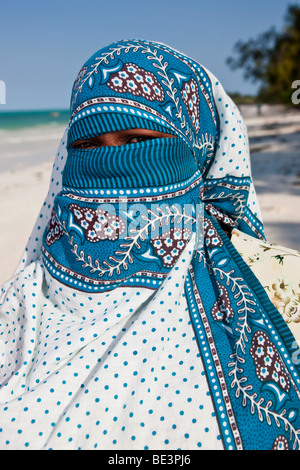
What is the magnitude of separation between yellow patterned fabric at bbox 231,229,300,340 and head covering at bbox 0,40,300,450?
15cm

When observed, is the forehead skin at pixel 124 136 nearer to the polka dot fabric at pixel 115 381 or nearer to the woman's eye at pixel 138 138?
the woman's eye at pixel 138 138

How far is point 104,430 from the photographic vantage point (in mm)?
1138

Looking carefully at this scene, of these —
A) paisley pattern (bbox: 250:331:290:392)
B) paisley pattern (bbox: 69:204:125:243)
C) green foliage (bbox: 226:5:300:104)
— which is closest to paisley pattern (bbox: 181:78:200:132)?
paisley pattern (bbox: 69:204:125:243)

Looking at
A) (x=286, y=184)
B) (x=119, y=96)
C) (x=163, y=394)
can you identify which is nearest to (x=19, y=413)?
(x=163, y=394)

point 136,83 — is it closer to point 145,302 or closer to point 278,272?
point 145,302

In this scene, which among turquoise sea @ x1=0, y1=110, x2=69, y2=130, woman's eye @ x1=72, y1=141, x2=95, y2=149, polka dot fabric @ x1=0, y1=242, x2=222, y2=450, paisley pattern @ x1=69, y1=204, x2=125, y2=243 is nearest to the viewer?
polka dot fabric @ x1=0, y1=242, x2=222, y2=450

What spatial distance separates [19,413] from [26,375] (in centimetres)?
14

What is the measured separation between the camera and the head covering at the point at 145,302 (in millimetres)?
1142

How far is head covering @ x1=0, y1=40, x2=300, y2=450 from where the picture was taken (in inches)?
44.9

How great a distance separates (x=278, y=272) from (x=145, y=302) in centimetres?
49

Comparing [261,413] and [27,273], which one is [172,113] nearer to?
[27,273]

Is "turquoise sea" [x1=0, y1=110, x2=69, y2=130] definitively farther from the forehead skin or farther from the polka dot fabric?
the polka dot fabric

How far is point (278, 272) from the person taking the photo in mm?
1517

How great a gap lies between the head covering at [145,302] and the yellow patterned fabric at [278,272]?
0.15 metres
